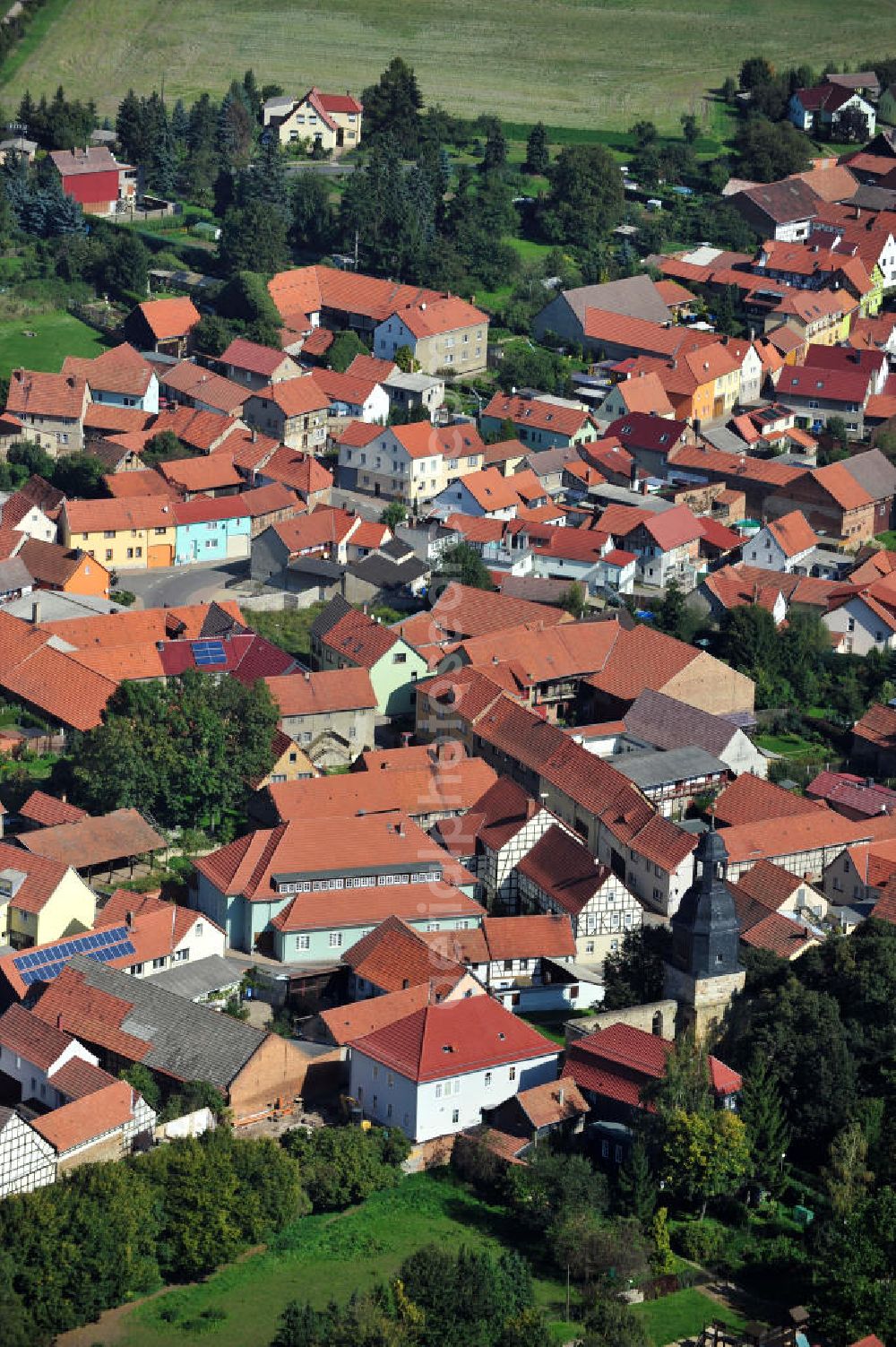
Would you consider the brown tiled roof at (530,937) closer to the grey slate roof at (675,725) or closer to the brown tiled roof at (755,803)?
the brown tiled roof at (755,803)

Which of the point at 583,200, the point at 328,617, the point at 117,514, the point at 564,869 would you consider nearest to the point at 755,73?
the point at 583,200

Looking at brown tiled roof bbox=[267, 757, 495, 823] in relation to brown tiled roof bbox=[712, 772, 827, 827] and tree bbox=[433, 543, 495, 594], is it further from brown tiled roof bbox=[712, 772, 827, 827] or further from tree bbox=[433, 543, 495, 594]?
tree bbox=[433, 543, 495, 594]

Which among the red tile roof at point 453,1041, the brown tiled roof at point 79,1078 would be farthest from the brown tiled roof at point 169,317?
the brown tiled roof at point 79,1078

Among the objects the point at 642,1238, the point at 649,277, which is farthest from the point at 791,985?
the point at 649,277

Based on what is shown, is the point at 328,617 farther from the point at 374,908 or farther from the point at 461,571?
the point at 374,908

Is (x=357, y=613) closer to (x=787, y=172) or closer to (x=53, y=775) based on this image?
(x=53, y=775)
